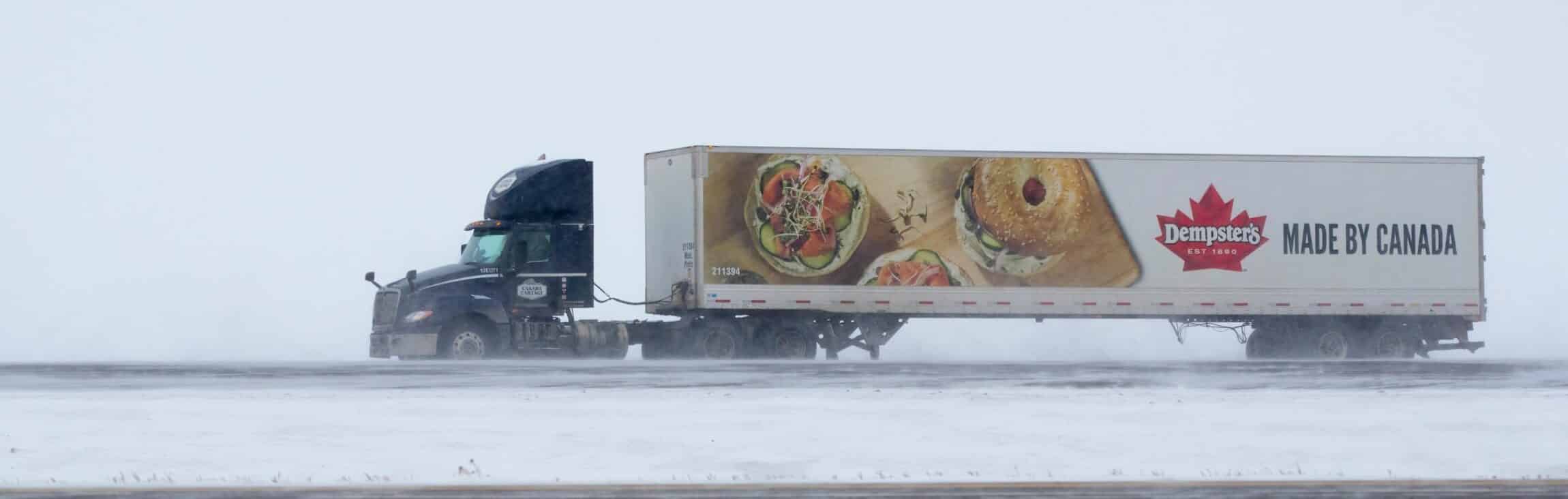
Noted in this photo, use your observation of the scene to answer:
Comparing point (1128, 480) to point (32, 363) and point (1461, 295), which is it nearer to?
point (32, 363)

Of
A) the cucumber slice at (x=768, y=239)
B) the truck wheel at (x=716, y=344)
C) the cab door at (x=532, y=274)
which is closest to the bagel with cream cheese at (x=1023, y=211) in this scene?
the cucumber slice at (x=768, y=239)

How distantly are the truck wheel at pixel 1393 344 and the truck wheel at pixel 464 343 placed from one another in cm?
1550

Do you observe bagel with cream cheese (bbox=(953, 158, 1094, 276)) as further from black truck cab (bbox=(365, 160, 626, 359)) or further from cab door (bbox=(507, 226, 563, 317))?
cab door (bbox=(507, 226, 563, 317))

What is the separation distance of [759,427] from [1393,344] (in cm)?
1948

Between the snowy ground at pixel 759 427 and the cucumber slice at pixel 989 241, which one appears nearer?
the snowy ground at pixel 759 427

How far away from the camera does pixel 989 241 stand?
28.8m

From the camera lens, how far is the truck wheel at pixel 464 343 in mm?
27344

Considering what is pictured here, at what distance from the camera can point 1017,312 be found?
29125mm

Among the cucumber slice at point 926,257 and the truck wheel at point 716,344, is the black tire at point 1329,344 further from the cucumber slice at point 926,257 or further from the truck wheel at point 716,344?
the truck wheel at point 716,344

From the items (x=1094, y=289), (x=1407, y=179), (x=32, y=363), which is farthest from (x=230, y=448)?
(x=1407, y=179)

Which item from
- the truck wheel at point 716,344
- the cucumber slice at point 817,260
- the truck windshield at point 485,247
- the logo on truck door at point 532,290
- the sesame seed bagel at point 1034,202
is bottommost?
the truck wheel at point 716,344

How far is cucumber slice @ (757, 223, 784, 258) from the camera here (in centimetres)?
2816

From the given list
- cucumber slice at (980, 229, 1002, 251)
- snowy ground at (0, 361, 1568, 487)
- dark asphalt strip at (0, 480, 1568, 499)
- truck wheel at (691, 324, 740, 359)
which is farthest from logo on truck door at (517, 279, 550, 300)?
dark asphalt strip at (0, 480, 1568, 499)

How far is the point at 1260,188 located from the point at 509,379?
49.5ft
